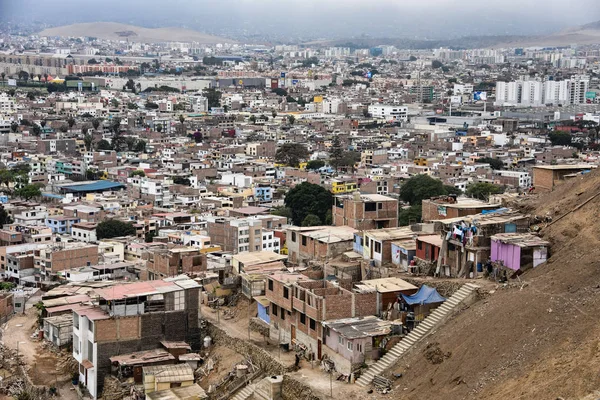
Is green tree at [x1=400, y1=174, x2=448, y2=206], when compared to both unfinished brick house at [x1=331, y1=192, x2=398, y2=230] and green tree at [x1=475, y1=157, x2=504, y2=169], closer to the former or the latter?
green tree at [x1=475, y1=157, x2=504, y2=169]

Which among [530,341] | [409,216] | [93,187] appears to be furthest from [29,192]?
[530,341]

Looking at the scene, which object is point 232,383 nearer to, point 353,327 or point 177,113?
point 353,327

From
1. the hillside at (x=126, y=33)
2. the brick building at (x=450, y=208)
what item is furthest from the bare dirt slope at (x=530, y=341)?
the hillside at (x=126, y=33)

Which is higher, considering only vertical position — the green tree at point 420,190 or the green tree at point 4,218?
the green tree at point 420,190

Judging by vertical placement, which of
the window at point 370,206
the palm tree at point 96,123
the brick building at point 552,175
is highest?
the brick building at point 552,175

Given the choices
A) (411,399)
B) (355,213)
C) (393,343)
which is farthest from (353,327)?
(355,213)

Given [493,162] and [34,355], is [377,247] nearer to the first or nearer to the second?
[34,355]

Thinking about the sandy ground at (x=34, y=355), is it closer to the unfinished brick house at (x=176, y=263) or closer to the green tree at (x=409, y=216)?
the unfinished brick house at (x=176, y=263)

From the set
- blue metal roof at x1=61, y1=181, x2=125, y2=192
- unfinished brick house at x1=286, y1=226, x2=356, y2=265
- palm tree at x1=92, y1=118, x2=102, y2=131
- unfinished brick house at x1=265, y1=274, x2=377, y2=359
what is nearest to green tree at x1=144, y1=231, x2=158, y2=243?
unfinished brick house at x1=286, y1=226, x2=356, y2=265
